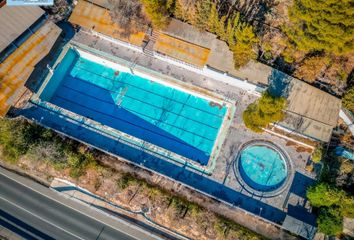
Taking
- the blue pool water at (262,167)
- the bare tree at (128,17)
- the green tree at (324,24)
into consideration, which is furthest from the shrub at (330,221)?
the bare tree at (128,17)

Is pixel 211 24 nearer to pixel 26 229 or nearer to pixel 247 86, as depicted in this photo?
pixel 247 86

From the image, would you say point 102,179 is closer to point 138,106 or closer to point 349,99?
point 138,106

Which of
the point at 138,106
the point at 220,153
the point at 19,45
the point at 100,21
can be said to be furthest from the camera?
the point at 100,21

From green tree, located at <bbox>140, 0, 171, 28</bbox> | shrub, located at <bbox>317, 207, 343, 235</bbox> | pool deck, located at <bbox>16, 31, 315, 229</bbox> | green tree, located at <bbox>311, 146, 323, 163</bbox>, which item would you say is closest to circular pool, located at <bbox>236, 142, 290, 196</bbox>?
pool deck, located at <bbox>16, 31, 315, 229</bbox>

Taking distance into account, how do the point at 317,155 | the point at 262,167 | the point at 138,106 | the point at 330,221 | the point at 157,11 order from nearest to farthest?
the point at 330,221 → the point at 317,155 → the point at 262,167 → the point at 157,11 → the point at 138,106

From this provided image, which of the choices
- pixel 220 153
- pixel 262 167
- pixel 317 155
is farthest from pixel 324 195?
pixel 220 153

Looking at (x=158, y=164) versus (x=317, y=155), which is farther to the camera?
(x=158, y=164)

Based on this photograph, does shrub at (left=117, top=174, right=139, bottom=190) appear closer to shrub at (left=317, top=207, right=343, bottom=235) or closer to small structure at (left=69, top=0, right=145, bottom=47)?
small structure at (left=69, top=0, right=145, bottom=47)
